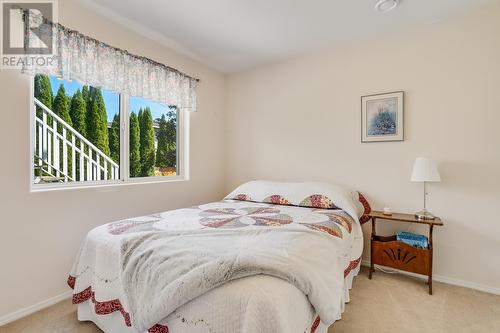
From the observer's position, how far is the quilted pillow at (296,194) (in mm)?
2529

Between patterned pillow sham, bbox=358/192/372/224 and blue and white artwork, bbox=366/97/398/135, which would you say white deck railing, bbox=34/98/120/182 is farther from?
blue and white artwork, bbox=366/97/398/135

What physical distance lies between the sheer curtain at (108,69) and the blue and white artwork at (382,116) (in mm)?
2130

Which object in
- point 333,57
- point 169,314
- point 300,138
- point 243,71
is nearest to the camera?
point 169,314

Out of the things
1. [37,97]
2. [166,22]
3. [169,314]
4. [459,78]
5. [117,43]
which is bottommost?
[169,314]

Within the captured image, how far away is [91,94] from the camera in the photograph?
2.43m

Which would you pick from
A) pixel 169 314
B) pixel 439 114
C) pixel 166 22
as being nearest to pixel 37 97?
pixel 166 22

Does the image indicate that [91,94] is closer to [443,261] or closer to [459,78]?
[459,78]

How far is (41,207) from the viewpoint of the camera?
199 centimetres

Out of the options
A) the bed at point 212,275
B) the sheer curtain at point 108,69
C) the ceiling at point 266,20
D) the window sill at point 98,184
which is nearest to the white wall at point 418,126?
the ceiling at point 266,20

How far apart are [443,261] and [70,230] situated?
11.3 feet

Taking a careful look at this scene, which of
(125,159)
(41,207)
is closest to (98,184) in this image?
(125,159)

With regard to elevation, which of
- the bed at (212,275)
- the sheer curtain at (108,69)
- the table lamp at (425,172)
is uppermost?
the sheer curtain at (108,69)

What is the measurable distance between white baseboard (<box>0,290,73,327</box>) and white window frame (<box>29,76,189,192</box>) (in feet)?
2.93

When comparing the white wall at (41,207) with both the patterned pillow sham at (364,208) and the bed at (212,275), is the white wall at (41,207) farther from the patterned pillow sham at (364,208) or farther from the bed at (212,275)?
the patterned pillow sham at (364,208)
